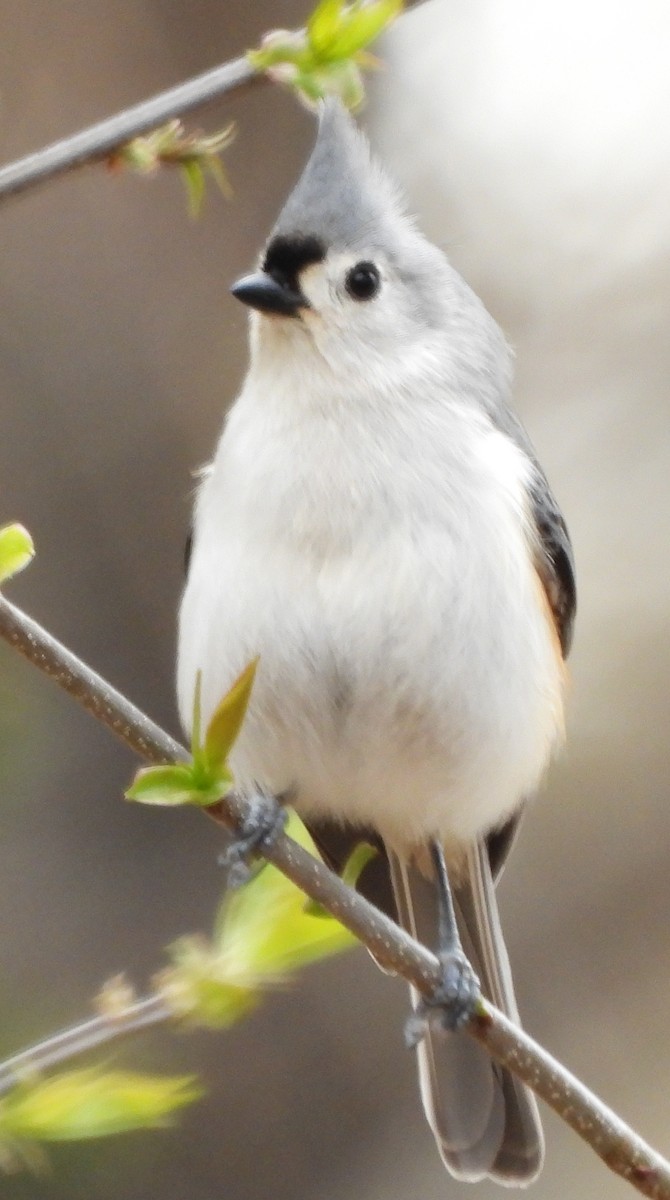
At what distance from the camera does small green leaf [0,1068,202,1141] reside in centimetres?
77

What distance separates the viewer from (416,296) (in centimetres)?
137

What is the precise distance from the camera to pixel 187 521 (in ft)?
6.15

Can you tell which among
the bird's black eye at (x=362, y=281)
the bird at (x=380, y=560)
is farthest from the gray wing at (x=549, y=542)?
the bird's black eye at (x=362, y=281)

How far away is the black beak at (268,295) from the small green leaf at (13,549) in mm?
464

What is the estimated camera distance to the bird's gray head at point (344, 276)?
1.20 metres

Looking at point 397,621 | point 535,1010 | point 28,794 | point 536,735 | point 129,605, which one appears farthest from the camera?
point 535,1010

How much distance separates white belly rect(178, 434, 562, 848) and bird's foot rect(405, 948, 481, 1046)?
19 centimetres

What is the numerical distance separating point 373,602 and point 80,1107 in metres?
0.49

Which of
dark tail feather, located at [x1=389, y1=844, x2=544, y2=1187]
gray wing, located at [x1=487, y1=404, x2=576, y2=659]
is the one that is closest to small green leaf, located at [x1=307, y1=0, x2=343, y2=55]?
gray wing, located at [x1=487, y1=404, x2=576, y2=659]

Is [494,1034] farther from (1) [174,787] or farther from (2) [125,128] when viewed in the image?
(2) [125,128]

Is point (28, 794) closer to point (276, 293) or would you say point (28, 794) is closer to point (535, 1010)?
point (276, 293)

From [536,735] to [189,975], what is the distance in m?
0.56

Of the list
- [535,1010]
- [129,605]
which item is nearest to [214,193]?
[129,605]

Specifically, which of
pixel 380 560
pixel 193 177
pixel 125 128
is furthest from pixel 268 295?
pixel 125 128
